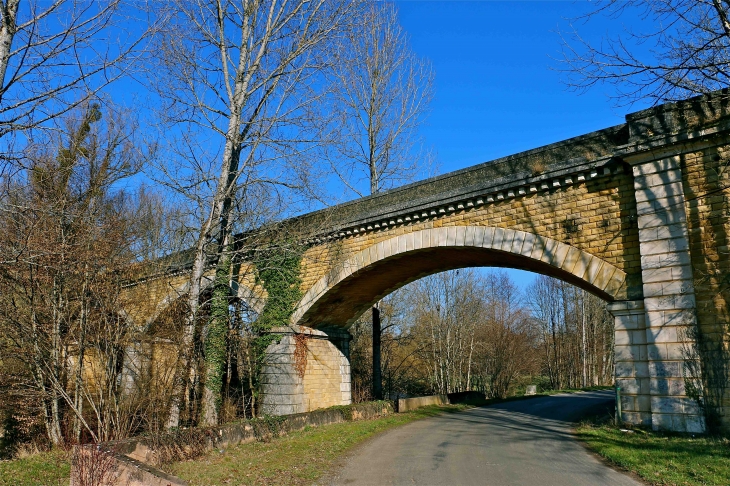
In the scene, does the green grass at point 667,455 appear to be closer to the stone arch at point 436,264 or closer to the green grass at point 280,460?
the stone arch at point 436,264

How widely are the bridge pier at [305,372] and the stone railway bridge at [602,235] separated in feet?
0.19

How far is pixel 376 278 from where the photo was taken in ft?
48.6

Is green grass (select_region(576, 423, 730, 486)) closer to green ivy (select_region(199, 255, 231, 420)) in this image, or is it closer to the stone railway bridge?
the stone railway bridge

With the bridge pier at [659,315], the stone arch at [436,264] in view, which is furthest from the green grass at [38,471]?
the bridge pier at [659,315]

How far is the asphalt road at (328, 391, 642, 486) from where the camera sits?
6535 mm

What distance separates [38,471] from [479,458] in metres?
7.20

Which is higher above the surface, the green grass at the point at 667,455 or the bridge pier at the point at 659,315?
the bridge pier at the point at 659,315

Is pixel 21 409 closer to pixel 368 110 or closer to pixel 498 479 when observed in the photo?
pixel 498 479

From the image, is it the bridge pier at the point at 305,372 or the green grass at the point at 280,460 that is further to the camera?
the bridge pier at the point at 305,372

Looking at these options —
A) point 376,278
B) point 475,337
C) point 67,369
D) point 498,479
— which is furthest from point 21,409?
point 475,337

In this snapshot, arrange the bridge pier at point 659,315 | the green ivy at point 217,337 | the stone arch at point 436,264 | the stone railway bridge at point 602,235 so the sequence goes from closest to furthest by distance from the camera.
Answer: the bridge pier at point 659,315 → the stone railway bridge at point 602,235 → the stone arch at point 436,264 → the green ivy at point 217,337

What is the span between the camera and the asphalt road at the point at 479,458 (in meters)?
6.54

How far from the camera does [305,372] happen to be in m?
15.0

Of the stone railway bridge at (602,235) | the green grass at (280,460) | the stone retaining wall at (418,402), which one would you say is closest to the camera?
the green grass at (280,460)
